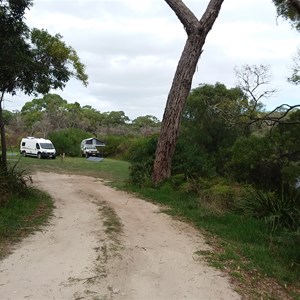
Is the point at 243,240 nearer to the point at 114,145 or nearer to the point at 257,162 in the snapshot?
the point at 257,162

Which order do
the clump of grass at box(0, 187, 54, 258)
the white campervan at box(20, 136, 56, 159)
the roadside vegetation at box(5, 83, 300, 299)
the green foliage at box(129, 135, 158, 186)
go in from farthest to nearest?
the white campervan at box(20, 136, 56, 159)
the green foliage at box(129, 135, 158, 186)
the clump of grass at box(0, 187, 54, 258)
the roadside vegetation at box(5, 83, 300, 299)

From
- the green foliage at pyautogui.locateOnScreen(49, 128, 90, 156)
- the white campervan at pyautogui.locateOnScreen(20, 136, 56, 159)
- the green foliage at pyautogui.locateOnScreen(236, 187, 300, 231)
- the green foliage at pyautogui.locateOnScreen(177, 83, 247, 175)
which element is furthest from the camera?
the green foliage at pyautogui.locateOnScreen(49, 128, 90, 156)

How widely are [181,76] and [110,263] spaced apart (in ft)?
33.0

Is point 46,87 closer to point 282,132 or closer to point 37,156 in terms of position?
point 282,132

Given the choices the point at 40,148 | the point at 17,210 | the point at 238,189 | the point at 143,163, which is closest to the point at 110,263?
the point at 17,210

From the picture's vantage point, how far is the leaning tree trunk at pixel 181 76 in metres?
14.5

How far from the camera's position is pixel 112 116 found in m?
85.1

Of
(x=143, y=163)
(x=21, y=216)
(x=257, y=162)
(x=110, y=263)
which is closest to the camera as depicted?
(x=110, y=263)

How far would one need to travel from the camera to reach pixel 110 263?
5.61 m

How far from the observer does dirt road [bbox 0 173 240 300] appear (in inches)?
184

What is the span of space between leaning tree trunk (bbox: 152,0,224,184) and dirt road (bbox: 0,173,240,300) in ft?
18.2

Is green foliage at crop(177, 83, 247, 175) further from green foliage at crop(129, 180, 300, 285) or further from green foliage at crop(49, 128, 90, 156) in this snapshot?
green foliage at crop(49, 128, 90, 156)

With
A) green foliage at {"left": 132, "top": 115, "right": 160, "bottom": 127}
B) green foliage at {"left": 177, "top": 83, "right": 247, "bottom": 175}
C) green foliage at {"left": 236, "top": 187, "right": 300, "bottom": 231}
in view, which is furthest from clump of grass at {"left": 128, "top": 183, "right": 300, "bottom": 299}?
green foliage at {"left": 132, "top": 115, "right": 160, "bottom": 127}

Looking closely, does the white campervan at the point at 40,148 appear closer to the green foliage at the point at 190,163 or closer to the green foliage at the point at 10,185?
the green foliage at the point at 190,163
